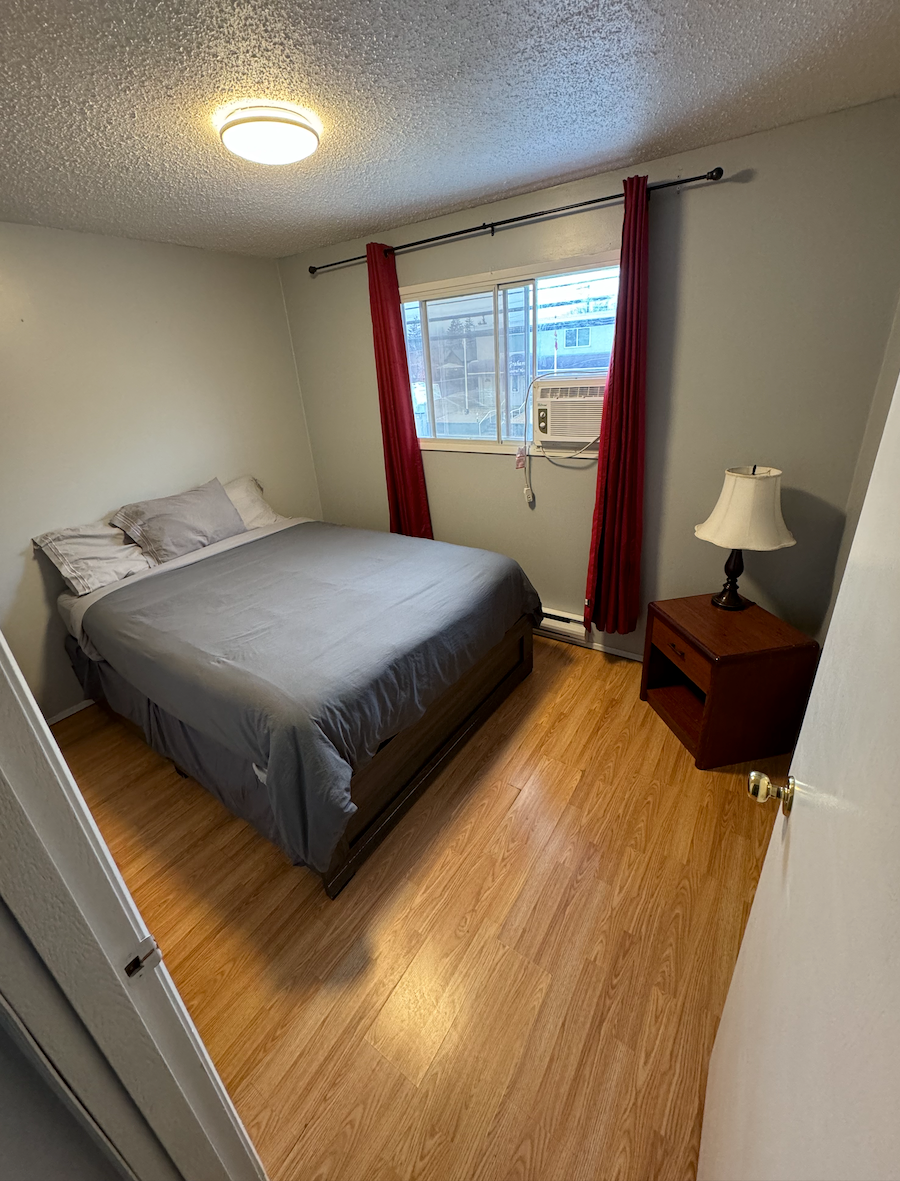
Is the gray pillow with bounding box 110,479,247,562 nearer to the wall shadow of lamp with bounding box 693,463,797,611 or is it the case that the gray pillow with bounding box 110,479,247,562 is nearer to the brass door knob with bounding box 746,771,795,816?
the wall shadow of lamp with bounding box 693,463,797,611

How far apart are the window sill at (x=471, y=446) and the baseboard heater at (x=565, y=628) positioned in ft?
3.17

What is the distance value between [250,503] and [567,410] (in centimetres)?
200

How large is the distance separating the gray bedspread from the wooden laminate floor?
29 centimetres

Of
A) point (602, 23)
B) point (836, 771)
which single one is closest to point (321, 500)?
point (602, 23)

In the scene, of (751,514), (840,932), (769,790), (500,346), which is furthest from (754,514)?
(840,932)

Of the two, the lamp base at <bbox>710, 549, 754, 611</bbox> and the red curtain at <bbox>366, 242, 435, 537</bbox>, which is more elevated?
the red curtain at <bbox>366, 242, 435, 537</bbox>

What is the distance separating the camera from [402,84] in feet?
4.31

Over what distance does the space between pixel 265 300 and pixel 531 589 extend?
2.54 meters

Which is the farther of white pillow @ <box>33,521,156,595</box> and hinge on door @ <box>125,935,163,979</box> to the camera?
white pillow @ <box>33,521,156,595</box>

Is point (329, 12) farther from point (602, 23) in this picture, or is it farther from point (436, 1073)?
point (436, 1073)

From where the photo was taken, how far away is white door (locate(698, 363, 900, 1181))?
1.24 ft

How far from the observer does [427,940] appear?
1428 mm

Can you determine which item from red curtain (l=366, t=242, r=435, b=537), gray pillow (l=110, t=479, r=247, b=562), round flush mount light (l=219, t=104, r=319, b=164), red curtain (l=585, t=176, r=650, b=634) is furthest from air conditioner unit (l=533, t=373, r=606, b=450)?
gray pillow (l=110, t=479, r=247, b=562)

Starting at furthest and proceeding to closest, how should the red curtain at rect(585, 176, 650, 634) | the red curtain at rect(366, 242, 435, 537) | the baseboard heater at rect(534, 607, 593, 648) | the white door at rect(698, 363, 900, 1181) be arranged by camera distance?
the baseboard heater at rect(534, 607, 593, 648) < the red curtain at rect(366, 242, 435, 537) < the red curtain at rect(585, 176, 650, 634) < the white door at rect(698, 363, 900, 1181)
